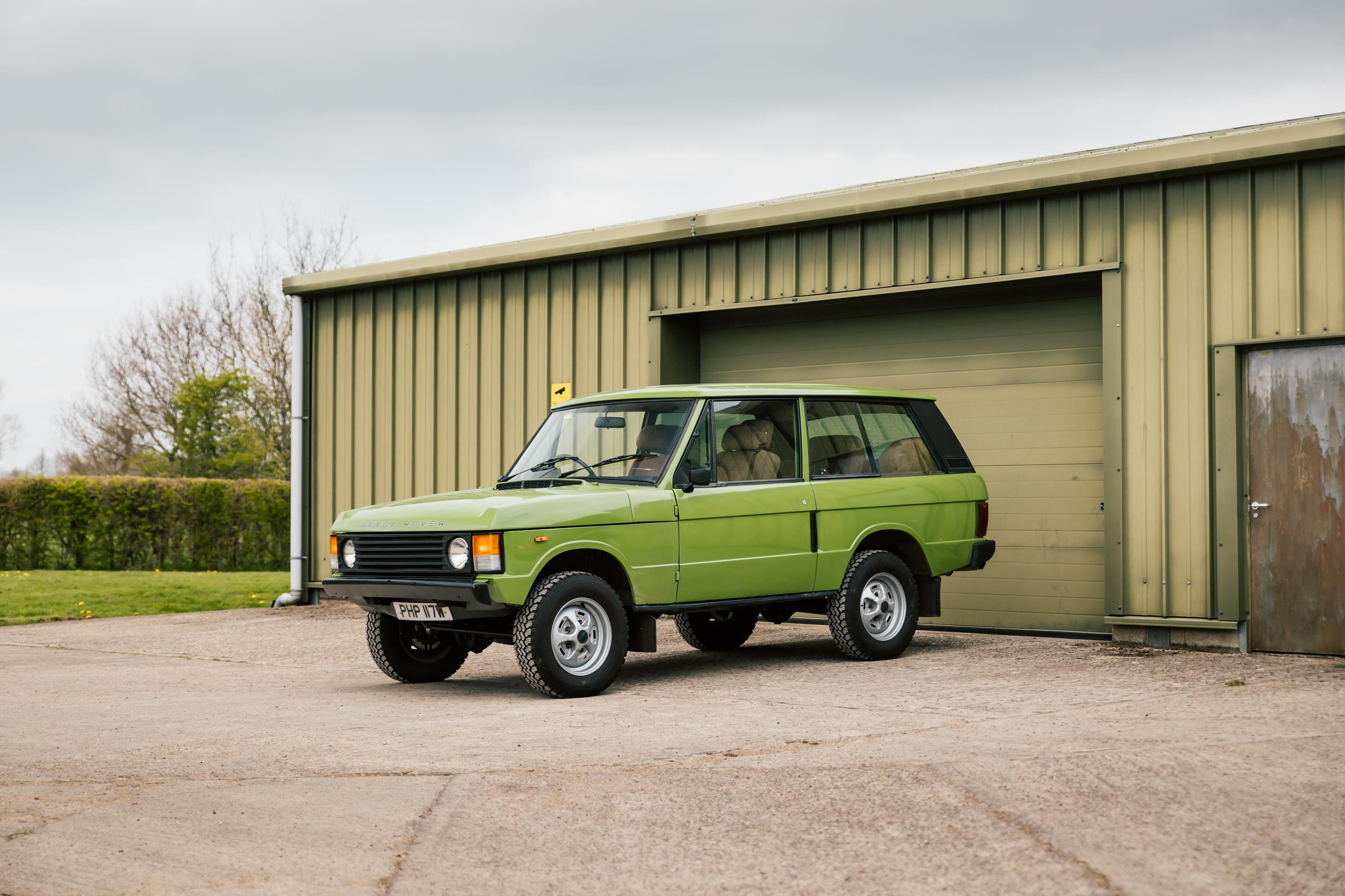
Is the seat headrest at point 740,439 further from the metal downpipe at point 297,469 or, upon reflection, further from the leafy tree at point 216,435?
the leafy tree at point 216,435

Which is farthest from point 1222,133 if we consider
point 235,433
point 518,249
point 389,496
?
point 235,433

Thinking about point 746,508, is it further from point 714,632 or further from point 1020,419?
point 1020,419

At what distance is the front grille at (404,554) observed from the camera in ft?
25.8

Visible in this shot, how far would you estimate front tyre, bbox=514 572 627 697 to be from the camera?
7.71 metres

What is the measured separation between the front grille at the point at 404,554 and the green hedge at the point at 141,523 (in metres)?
15.9

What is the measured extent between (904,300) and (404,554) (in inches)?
230

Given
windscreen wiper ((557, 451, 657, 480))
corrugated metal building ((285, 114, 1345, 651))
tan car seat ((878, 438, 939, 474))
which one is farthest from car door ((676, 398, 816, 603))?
corrugated metal building ((285, 114, 1345, 651))

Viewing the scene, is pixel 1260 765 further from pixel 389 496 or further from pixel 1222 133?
pixel 389 496

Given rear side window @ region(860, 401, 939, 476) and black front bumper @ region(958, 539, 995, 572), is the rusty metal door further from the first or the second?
rear side window @ region(860, 401, 939, 476)

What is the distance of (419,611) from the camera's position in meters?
8.04

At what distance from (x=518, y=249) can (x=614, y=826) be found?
1004 cm

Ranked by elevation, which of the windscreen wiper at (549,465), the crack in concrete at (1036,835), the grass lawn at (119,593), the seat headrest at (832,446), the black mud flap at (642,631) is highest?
the seat headrest at (832,446)

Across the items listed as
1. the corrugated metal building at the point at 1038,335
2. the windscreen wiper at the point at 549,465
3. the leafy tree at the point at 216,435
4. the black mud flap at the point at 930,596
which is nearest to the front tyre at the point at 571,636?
the windscreen wiper at the point at 549,465

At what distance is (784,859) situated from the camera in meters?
4.29
